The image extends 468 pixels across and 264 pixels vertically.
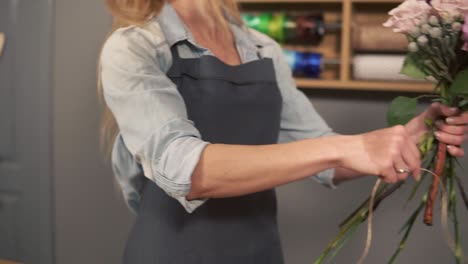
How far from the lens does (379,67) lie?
1.72 metres

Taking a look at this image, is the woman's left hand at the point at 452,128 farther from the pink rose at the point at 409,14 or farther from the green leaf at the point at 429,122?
the pink rose at the point at 409,14

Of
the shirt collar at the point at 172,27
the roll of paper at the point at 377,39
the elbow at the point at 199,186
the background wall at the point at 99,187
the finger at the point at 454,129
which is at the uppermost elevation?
the shirt collar at the point at 172,27

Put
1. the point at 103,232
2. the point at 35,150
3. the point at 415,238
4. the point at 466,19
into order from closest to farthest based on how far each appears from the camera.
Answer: the point at 466,19 → the point at 415,238 → the point at 103,232 → the point at 35,150

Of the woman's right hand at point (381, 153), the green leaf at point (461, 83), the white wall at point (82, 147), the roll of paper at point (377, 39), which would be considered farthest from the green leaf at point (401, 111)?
the white wall at point (82, 147)

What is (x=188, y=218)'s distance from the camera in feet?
3.56

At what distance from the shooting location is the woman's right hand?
818mm

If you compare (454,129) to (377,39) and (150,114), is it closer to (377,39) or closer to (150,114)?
(150,114)

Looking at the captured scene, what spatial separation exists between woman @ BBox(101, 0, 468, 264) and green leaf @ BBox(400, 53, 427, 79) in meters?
0.08

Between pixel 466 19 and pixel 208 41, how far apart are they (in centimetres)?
52

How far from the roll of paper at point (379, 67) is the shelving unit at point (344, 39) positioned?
2cm

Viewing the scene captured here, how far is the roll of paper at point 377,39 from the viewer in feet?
5.51

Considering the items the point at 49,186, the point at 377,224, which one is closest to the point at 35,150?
the point at 49,186

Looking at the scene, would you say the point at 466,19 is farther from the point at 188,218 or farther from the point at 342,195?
the point at 342,195

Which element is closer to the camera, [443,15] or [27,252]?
[443,15]
